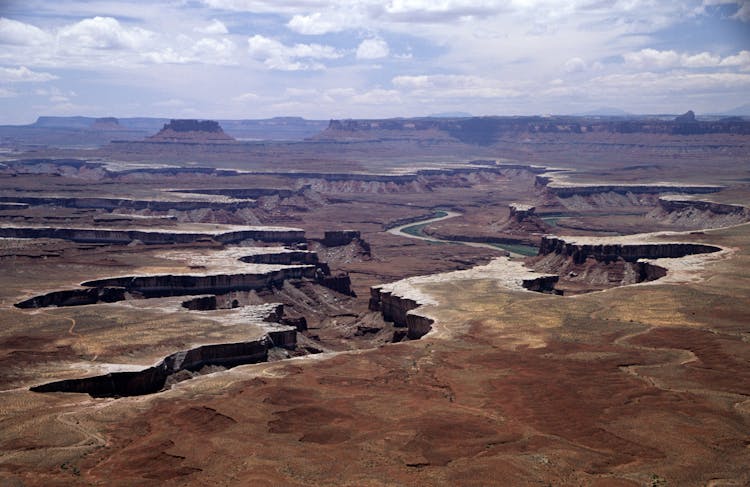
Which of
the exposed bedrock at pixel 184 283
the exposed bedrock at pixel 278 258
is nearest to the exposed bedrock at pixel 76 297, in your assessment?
the exposed bedrock at pixel 184 283

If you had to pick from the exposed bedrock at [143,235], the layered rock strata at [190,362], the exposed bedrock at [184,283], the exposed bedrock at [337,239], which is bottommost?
the exposed bedrock at [337,239]

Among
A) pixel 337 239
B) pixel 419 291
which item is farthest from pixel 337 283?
pixel 337 239

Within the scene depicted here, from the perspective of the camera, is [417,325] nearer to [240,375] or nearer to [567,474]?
[240,375]

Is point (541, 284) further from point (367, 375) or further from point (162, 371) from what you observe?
point (162, 371)

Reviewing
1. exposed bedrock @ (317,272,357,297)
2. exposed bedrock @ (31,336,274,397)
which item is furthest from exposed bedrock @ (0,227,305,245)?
exposed bedrock @ (31,336,274,397)

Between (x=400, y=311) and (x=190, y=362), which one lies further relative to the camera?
(x=400, y=311)

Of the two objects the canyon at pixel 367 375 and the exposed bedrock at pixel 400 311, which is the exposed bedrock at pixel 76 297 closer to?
the canyon at pixel 367 375

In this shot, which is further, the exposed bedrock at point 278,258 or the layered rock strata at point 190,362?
the exposed bedrock at point 278,258
